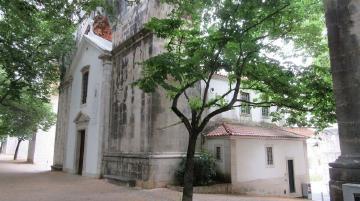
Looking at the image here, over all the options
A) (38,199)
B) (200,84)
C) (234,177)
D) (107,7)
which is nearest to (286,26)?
(107,7)

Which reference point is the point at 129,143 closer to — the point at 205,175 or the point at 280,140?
the point at 205,175

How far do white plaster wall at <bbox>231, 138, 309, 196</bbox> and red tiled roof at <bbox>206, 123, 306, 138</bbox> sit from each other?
340 mm

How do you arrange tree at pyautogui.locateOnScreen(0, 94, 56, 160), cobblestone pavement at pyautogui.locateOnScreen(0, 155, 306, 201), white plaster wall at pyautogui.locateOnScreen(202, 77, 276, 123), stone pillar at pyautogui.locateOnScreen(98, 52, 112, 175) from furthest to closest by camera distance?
tree at pyautogui.locateOnScreen(0, 94, 56, 160) → white plaster wall at pyautogui.locateOnScreen(202, 77, 276, 123) → stone pillar at pyautogui.locateOnScreen(98, 52, 112, 175) → cobblestone pavement at pyautogui.locateOnScreen(0, 155, 306, 201)

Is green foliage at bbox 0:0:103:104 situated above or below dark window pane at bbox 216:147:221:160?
above

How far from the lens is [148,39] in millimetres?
14195

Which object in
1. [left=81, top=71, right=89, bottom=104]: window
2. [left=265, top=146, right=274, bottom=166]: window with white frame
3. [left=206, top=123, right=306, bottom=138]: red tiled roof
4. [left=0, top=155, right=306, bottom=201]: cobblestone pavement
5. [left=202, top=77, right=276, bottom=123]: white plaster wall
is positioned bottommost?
[left=0, top=155, right=306, bottom=201]: cobblestone pavement

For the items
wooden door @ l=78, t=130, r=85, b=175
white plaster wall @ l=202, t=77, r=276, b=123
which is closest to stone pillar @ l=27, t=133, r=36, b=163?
wooden door @ l=78, t=130, r=85, b=175

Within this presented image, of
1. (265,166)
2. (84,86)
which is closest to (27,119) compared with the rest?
(84,86)

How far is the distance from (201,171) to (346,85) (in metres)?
9.41

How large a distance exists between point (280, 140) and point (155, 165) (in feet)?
27.5

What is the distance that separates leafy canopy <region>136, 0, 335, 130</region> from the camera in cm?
784

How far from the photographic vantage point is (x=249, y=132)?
52.5 ft

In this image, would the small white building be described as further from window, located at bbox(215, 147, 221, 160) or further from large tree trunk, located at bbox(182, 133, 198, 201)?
large tree trunk, located at bbox(182, 133, 198, 201)

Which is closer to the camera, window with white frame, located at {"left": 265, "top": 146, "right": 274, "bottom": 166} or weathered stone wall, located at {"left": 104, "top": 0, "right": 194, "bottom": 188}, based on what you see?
weathered stone wall, located at {"left": 104, "top": 0, "right": 194, "bottom": 188}
